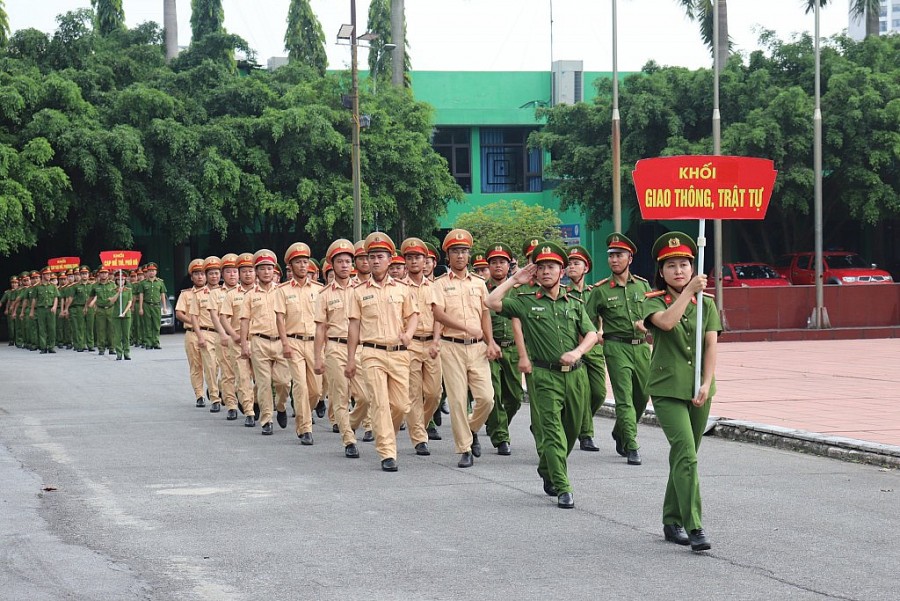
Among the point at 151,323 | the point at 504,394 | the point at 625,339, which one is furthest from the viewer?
the point at 151,323

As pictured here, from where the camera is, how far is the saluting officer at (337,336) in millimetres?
12328

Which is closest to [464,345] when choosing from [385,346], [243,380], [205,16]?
[385,346]

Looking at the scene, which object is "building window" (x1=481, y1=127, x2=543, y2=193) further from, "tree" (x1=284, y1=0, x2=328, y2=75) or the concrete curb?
the concrete curb

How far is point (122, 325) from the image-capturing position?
2822 cm

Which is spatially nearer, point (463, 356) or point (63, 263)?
point (463, 356)

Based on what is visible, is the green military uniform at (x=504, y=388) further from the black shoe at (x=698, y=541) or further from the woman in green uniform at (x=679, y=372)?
the black shoe at (x=698, y=541)

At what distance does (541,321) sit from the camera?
937cm

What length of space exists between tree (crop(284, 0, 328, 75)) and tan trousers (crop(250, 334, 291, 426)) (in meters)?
41.3

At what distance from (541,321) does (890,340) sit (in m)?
21.0

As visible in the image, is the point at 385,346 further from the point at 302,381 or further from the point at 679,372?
the point at 679,372

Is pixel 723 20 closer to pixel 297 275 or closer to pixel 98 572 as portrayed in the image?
pixel 297 275

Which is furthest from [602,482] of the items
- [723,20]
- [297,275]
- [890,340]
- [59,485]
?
[723,20]

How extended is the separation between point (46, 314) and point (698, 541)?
97.0 feet

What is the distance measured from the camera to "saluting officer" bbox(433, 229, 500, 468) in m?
11.2
